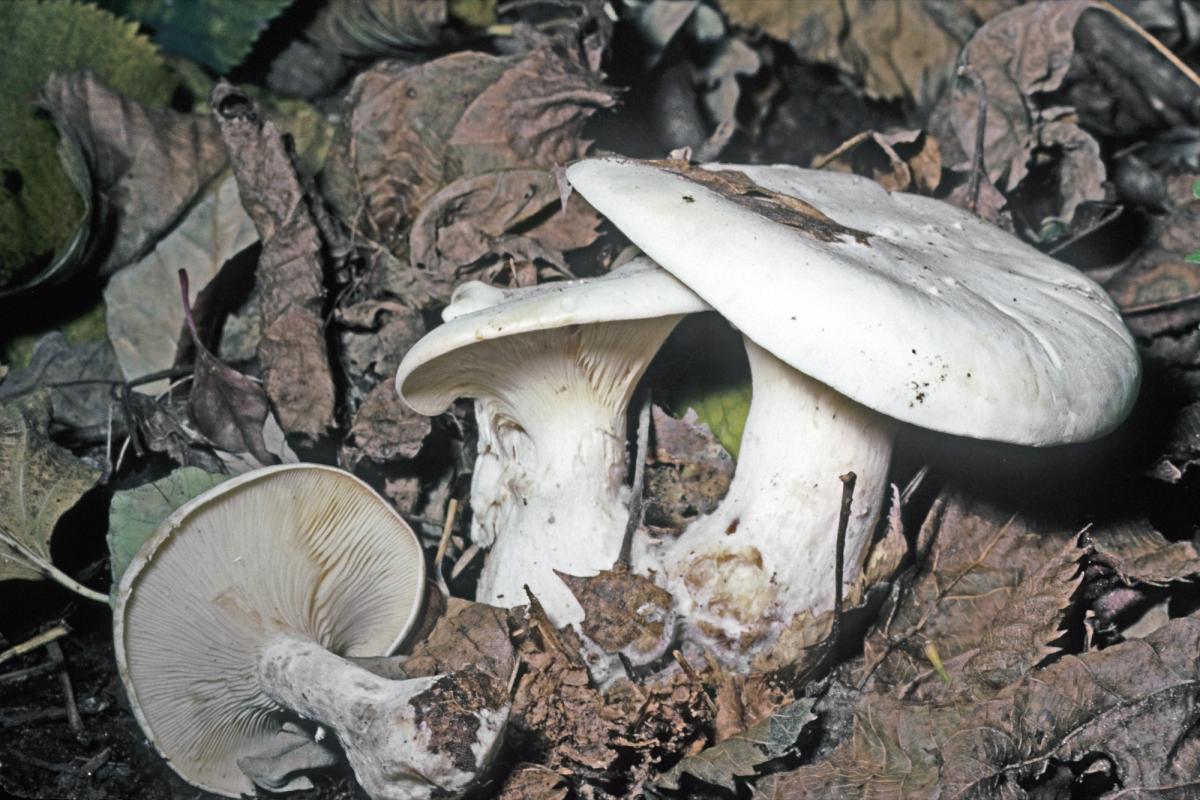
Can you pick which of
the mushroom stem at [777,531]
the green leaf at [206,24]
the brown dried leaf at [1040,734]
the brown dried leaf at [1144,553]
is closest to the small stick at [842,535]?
the mushroom stem at [777,531]

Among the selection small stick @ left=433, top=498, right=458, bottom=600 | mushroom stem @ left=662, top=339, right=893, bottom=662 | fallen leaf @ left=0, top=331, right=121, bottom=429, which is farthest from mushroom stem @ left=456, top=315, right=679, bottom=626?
fallen leaf @ left=0, top=331, right=121, bottom=429

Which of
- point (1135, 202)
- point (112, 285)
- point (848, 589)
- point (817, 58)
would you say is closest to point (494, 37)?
point (817, 58)

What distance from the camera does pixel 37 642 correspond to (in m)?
2.25

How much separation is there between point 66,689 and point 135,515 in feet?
1.35

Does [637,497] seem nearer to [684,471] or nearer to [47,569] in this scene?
[684,471]

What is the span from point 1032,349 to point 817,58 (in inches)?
95.3

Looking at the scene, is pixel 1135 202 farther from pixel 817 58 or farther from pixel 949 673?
pixel 949 673

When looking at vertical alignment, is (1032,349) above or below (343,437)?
above

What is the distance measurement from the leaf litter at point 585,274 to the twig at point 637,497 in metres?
0.05

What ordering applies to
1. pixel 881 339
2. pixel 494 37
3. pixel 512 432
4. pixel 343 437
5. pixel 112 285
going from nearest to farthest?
pixel 881 339 < pixel 512 432 < pixel 343 437 < pixel 112 285 < pixel 494 37

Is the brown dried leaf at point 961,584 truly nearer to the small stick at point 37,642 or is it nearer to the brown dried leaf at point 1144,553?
the brown dried leaf at point 1144,553

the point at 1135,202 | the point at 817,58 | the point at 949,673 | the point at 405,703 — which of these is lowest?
the point at 949,673

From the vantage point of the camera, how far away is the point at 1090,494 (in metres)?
2.42

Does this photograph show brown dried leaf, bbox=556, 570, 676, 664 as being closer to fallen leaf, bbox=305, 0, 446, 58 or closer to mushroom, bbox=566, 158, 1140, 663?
mushroom, bbox=566, 158, 1140, 663
